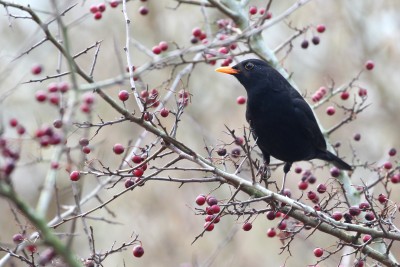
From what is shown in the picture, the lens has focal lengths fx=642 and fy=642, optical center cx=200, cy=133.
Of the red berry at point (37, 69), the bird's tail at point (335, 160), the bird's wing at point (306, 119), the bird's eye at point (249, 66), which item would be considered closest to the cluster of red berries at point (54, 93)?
the red berry at point (37, 69)

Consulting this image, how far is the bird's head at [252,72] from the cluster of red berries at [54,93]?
2896 millimetres

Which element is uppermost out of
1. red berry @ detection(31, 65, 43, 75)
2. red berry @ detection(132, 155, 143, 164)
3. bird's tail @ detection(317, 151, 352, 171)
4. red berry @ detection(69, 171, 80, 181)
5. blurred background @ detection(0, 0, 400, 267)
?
blurred background @ detection(0, 0, 400, 267)

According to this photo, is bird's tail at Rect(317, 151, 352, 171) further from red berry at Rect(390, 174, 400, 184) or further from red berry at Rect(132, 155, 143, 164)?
red berry at Rect(132, 155, 143, 164)

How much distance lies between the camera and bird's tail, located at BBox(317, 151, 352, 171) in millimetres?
5723

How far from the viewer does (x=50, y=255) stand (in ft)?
8.00

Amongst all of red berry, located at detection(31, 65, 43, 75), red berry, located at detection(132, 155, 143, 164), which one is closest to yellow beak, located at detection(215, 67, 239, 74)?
red berry, located at detection(132, 155, 143, 164)

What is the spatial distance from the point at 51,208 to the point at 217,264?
10.9 ft

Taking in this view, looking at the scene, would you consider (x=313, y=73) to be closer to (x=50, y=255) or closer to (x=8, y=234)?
(x=8, y=234)

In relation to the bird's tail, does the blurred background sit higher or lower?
higher

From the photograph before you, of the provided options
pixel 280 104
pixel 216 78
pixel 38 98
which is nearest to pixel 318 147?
pixel 280 104

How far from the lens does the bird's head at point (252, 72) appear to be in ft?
18.6

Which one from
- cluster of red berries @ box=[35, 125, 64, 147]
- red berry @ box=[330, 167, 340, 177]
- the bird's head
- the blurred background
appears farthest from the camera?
the blurred background

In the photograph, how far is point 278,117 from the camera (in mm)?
5527

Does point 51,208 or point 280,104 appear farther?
point 51,208
